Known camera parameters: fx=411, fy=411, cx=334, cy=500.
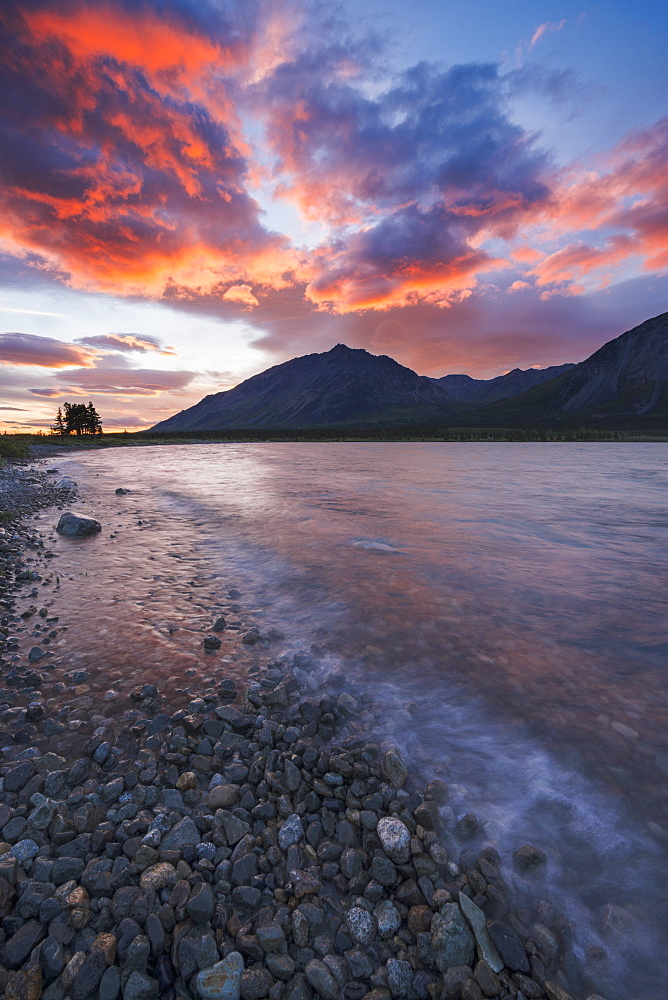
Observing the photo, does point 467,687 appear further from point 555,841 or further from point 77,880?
point 77,880

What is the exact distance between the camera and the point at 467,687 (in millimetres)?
6273

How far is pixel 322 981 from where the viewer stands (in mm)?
2689

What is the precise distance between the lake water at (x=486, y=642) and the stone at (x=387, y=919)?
3.79ft

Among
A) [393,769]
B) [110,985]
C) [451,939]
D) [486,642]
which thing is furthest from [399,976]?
[486,642]

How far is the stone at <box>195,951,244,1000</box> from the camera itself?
8.77 ft

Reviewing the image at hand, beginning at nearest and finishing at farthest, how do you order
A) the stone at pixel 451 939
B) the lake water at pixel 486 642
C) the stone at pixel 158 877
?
1. the stone at pixel 451 939
2. the stone at pixel 158 877
3. the lake water at pixel 486 642

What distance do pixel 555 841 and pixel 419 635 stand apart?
159 inches

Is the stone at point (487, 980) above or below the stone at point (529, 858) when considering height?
above

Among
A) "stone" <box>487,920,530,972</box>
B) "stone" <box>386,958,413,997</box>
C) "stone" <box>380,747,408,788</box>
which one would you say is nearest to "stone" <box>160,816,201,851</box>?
"stone" <box>386,958,413,997</box>

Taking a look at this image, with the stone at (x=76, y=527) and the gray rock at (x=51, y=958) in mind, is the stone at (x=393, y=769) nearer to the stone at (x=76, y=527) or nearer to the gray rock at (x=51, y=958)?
the gray rock at (x=51, y=958)

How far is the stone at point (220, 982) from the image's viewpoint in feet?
8.77

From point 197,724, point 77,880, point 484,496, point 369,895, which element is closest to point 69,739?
point 197,724

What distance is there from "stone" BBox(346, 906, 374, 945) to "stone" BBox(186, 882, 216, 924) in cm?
102

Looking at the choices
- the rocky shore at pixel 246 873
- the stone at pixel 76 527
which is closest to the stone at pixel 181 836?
the rocky shore at pixel 246 873
